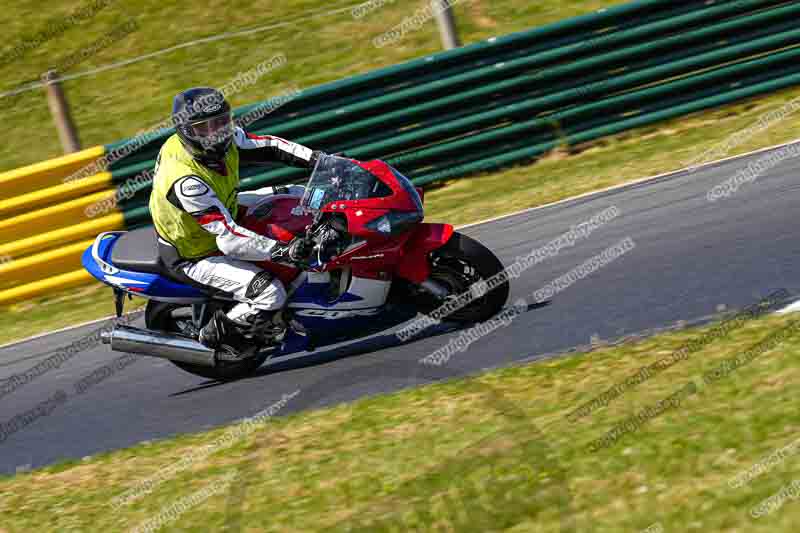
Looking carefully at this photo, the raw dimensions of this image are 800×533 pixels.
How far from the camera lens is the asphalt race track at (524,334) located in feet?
22.5

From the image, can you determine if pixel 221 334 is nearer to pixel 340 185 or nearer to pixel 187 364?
pixel 187 364

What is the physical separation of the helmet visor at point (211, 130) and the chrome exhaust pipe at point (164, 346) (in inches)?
59.9

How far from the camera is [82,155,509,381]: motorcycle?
22.5 ft

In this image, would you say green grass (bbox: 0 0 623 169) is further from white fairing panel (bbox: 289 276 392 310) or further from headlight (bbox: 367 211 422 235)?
headlight (bbox: 367 211 422 235)

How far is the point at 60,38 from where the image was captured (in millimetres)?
16953

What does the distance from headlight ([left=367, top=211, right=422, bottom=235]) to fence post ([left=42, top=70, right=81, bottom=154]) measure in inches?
218

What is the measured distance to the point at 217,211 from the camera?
6816 mm

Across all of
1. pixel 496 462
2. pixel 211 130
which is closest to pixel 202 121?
pixel 211 130

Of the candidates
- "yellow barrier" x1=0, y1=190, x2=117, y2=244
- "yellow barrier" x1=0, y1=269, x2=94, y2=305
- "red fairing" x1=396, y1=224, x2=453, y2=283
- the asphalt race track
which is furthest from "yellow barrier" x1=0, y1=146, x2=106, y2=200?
"red fairing" x1=396, y1=224, x2=453, y2=283

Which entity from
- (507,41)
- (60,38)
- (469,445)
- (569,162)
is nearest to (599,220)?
(569,162)

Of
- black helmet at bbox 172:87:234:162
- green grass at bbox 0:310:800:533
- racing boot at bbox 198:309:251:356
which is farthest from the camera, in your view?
racing boot at bbox 198:309:251:356

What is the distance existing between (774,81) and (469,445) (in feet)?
24.6

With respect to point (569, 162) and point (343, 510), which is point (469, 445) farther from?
point (569, 162)

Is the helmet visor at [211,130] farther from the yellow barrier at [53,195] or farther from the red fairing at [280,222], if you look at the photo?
the yellow barrier at [53,195]
